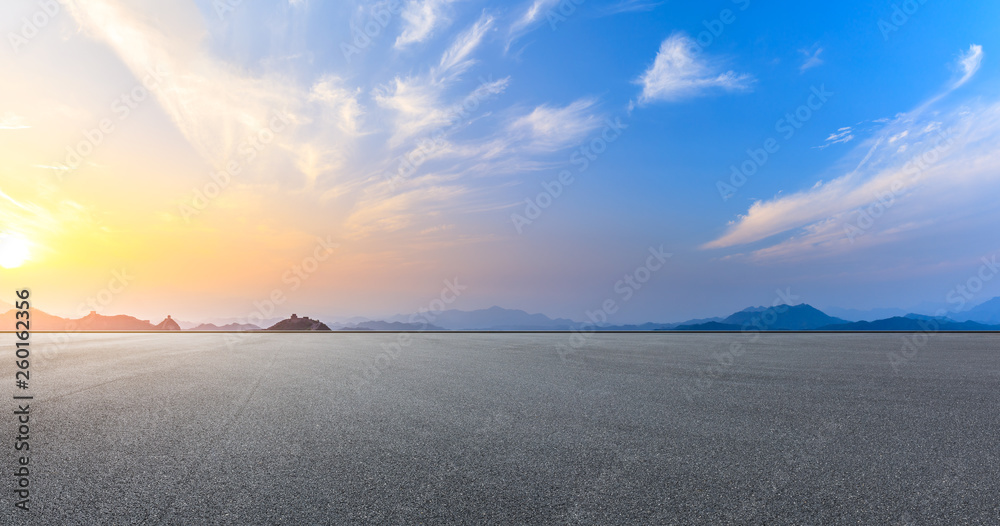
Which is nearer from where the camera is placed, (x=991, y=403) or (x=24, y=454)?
(x=24, y=454)

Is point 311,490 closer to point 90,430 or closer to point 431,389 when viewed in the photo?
point 90,430

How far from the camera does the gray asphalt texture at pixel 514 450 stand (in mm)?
3055

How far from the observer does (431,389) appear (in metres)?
7.57

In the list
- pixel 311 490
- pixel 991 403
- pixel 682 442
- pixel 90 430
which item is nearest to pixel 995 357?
pixel 991 403

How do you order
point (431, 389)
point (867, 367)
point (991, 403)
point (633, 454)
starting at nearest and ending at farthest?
point (633, 454), point (991, 403), point (431, 389), point (867, 367)

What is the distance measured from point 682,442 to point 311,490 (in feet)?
11.1

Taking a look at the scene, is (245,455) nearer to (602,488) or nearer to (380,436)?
(380,436)

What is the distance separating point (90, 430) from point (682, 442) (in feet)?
20.8

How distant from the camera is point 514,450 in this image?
424 cm

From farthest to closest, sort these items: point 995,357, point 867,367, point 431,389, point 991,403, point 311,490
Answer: point 995,357 → point 867,367 → point 431,389 → point 991,403 → point 311,490

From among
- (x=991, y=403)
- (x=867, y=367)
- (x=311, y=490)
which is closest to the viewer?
(x=311, y=490)

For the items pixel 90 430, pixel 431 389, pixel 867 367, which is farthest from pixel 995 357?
pixel 90 430

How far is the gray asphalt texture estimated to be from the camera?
10.0 feet

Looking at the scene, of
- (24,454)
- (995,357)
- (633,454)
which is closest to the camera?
(633,454)
